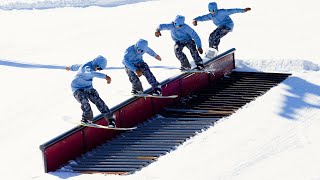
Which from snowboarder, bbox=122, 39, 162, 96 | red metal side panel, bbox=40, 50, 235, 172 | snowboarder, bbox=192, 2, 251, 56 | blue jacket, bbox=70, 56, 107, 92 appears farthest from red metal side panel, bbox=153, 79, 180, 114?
snowboarder, bbox=192, 2, 251, 56

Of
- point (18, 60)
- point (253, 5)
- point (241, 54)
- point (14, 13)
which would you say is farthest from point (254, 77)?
point (14, 13)

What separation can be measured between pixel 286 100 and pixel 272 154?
2.98 m

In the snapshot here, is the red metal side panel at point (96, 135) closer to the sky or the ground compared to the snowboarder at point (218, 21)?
closer to the ground

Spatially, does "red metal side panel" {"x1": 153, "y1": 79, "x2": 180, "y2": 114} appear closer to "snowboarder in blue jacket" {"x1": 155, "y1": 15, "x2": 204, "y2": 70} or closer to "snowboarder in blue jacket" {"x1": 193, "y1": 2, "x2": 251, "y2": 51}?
"snowboarder in blue jacket" {"x1": 155, "y1": 15, "x2": 204, "y2": 70}

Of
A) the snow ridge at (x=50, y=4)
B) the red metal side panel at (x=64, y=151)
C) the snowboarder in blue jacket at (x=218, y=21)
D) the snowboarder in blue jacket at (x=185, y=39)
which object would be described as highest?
the snow ridge at (x=50, y=4)

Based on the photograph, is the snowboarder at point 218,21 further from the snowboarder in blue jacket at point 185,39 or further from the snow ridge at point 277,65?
the snowboarder in blue jacket at point 185,39

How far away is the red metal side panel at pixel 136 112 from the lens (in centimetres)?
1738

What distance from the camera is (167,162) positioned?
1526 centimetres

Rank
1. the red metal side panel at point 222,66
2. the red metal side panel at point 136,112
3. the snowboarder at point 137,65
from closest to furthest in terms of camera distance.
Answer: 1. the red metal side panel at point 136,112
2. the snowboarder at point 137,65
3. the red metal side panel at point 222,66

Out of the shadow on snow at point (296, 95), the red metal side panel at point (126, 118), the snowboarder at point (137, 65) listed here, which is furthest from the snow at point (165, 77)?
the snowboarder at point (137, 65)

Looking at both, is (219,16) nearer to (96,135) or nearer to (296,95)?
(296,95)

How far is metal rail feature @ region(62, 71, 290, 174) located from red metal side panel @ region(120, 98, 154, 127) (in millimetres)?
152

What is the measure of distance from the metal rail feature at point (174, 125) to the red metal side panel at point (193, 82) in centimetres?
13

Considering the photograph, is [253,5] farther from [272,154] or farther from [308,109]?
[272,154]
